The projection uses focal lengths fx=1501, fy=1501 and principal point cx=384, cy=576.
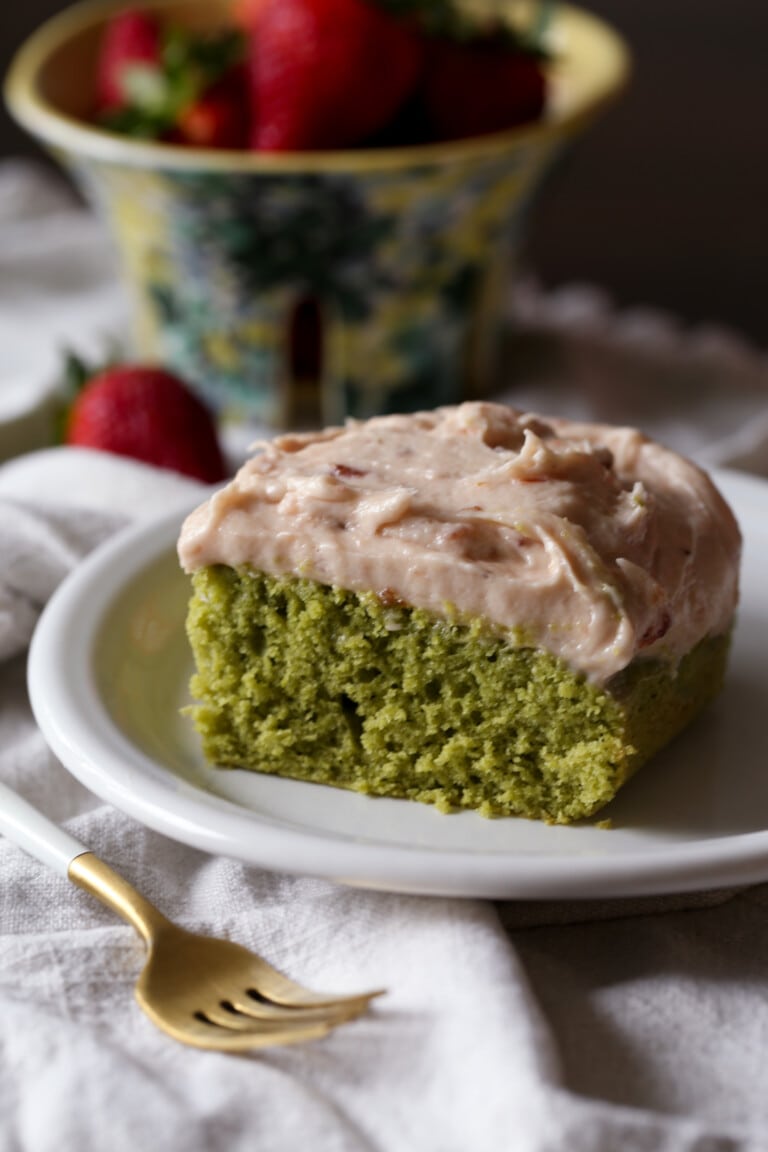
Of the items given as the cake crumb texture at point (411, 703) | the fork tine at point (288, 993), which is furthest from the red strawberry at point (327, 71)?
the fork tine at point (288, 993)

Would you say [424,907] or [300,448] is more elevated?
[300,448]

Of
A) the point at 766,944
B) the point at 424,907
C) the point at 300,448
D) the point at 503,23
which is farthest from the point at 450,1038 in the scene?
the point at 503,23

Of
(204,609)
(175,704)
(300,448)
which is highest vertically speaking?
(300,448)

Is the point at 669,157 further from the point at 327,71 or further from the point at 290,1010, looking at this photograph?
the point at 290,1010

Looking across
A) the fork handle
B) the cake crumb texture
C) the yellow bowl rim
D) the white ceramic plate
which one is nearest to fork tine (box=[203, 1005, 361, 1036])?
the white ceramic plate

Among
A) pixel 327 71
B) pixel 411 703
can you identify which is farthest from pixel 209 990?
pixel 327 71

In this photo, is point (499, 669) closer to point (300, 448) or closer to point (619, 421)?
point (300, 448)
